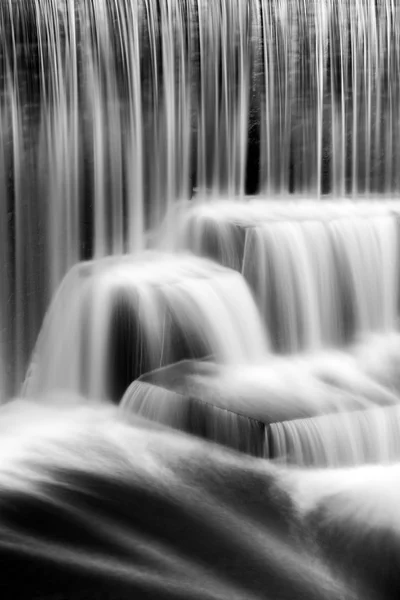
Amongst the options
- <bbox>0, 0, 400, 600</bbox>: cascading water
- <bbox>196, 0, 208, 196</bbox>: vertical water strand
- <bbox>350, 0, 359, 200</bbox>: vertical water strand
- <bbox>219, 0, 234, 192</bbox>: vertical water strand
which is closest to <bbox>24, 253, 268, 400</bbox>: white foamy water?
<bbox>0, 0, 400, 600</bbox>: cascading water

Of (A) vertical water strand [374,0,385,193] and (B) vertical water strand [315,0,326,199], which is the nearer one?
(B) vertical water strand [315,0,326,199]

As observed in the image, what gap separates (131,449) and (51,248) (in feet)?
7.05

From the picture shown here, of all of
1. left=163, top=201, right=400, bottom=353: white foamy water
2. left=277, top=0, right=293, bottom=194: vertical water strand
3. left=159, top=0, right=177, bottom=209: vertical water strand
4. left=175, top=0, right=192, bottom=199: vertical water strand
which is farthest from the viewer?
left=277, top=0, right=293, bottom=194: vertical water strand

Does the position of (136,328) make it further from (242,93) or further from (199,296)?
(242,93)

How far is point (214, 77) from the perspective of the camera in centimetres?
894

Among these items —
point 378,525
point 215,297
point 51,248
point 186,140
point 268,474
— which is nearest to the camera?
point 378,525

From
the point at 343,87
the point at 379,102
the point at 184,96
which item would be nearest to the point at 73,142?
the point at 184,96

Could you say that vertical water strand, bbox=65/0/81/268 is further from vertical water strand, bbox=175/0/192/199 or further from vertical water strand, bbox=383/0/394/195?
vertical water strand, bbox=383/0/394/195

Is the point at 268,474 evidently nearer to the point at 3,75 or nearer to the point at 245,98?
the point at 3,75

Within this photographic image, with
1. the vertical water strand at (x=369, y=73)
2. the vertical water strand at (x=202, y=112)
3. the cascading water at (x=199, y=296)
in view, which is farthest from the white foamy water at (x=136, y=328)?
the vertical water strand at (x=369, y=73)

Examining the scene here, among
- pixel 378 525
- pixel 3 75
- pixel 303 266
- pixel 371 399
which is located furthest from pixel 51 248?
pixel 378 525

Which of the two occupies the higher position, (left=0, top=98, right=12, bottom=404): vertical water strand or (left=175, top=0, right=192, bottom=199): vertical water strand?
(left=175, top=0, right=192, bottom=199): vertical water strand

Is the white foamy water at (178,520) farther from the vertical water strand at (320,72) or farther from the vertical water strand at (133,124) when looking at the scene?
the vertical water strand at (320,72)

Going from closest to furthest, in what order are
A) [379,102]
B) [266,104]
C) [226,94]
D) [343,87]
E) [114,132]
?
[114,132], [226,94], [266,104], [343,87], [379,102]
